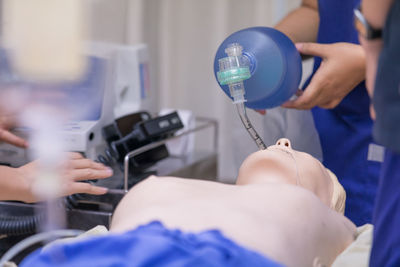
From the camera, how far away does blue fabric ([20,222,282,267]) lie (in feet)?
2.05

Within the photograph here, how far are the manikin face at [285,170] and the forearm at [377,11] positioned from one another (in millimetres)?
399

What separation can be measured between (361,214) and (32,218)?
799 mm

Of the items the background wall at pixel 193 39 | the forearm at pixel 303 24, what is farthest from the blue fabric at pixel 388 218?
the background wall at pixel 193 39

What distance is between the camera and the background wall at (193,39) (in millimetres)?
2494

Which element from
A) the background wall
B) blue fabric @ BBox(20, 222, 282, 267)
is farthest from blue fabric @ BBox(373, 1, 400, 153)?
the background wall

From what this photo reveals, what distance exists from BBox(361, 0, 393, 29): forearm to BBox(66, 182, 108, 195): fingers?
2.25ft

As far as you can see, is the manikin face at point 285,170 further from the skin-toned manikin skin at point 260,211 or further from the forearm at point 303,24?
the forearm at point 303,24

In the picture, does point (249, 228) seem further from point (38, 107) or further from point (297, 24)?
point (297, 24)

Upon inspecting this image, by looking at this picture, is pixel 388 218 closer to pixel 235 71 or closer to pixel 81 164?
Result: pixel 235 71

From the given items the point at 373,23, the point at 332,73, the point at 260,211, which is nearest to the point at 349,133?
the point at 332,73

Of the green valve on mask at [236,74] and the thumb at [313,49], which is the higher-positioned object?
the thumb at [313,49]

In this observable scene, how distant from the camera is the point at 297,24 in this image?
146 cm

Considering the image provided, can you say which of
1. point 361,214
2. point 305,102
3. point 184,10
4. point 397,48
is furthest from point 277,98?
point 184,10

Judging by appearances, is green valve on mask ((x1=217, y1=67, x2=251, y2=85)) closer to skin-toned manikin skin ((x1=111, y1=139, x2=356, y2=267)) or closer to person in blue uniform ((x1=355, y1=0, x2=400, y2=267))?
skin-toned manikin skin ((x1=111, y1=139, x2=356, y2=267))
